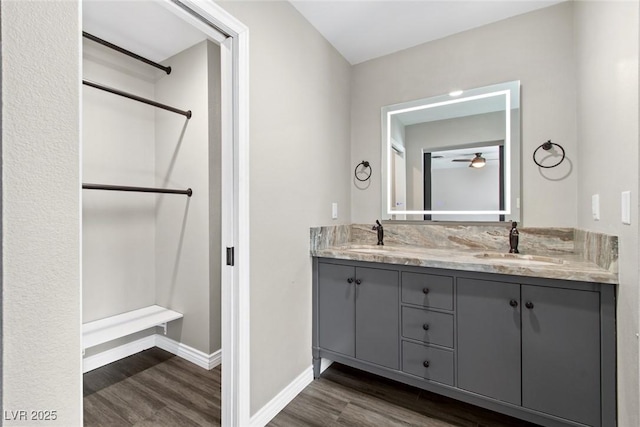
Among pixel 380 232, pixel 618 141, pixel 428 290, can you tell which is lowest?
pixel 428 290

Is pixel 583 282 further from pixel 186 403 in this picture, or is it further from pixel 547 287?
pixel 186 403

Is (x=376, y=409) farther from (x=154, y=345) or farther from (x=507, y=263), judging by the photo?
(x=154, y=345)

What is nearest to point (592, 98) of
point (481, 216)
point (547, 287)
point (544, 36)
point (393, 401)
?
point (544, 36)

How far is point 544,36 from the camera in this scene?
1895 millimetres

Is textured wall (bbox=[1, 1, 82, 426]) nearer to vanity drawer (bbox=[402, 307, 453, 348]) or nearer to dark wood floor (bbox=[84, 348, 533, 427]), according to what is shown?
dark wood floor (bbox=[84, 348, 533, 427])

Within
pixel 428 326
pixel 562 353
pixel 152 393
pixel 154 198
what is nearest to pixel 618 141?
pixel 562 353

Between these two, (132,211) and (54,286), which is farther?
(132,211)

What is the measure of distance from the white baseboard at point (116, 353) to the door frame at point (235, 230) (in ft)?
4.47

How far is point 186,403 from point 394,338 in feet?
4.47

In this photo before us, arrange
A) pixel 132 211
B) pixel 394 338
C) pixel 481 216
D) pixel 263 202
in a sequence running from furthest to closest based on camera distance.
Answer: pixel 132 211 → pixel 481 216 → pixel 394 338 → pixel 263 202

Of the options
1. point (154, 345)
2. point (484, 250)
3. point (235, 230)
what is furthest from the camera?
point (154, 345)

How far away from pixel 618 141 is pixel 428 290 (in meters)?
1.08

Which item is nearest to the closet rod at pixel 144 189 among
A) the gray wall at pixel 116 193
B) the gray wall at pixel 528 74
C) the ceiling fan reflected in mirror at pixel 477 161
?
the gray wall at pixel 116 193

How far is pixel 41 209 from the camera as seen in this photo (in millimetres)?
540
